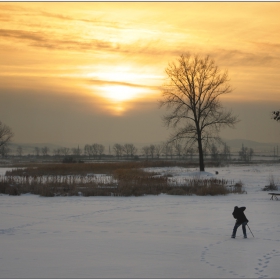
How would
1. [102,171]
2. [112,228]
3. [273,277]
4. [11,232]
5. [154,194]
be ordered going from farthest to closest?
[102,171], [154,194], [112,228], [11,232], [273,277]

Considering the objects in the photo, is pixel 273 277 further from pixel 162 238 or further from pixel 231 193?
pixel 231 193

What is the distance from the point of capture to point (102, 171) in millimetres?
52156

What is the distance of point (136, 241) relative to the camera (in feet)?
44.7

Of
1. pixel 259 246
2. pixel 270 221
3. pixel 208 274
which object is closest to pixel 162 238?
pixel 259 246

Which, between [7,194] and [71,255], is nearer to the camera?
[71,255]

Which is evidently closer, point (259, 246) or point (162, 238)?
point (259, 246)

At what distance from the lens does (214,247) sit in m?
12.8

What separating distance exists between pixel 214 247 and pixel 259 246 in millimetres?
1280

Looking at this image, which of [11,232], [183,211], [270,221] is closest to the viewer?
[11,232]

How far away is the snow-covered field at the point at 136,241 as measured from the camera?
33.2ft

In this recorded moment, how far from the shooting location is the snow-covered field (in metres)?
10.1

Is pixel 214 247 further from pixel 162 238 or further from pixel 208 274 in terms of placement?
pixel 208 274

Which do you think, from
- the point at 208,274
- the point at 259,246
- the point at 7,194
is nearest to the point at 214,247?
the point at 259,246

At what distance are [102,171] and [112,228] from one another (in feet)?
118
